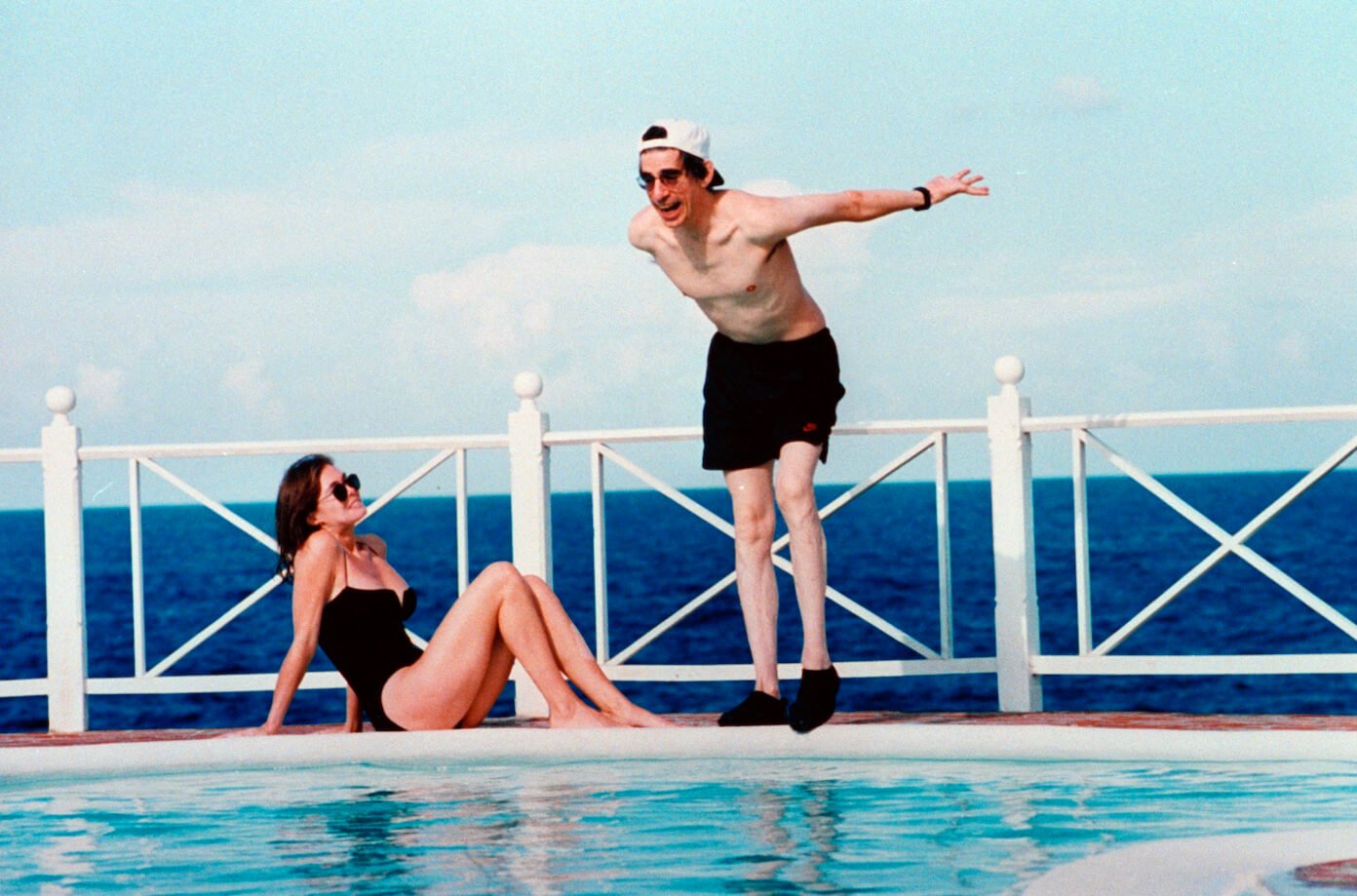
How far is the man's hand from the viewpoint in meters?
4.52

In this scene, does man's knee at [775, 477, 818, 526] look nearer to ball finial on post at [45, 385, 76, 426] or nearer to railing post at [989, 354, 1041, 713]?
railing post at [989, 354, 1041, 713]

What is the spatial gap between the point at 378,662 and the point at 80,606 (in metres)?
1.78

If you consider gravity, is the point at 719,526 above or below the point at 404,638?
above

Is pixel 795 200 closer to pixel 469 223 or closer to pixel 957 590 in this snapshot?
pixel 469 223

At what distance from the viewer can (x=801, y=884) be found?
2.99 m

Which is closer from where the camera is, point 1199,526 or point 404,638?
point 404,638

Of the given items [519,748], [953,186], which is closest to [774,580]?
[519,748]

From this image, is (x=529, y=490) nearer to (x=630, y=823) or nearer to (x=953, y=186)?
(x=953, y=186)

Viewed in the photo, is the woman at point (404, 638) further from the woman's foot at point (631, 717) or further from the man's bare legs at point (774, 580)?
the man's bare legs at point (774, 580)

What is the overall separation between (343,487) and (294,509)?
141 millimetres

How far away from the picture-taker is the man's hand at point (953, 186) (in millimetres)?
4524

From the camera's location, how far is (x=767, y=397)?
4812 mm

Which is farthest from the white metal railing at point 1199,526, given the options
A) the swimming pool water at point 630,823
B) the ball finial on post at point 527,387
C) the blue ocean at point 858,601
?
the blue ocean at point 858,601

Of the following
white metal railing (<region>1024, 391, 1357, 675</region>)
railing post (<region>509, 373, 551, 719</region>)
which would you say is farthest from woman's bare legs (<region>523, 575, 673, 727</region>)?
white metal railing (<region>1024, 391, 1357, 675</region>)
